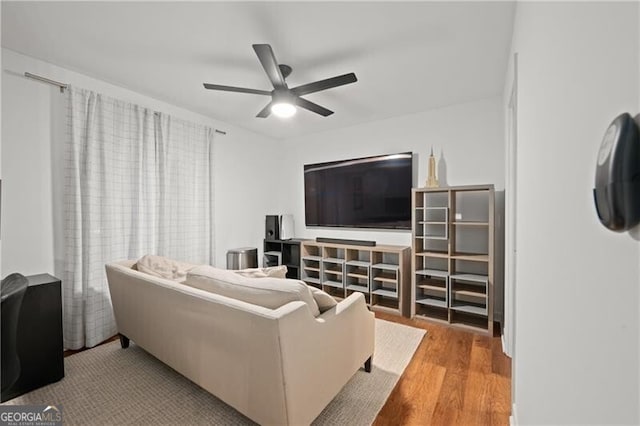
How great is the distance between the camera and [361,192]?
12.4 ft

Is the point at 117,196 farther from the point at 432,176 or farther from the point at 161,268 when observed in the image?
the point at 432,176

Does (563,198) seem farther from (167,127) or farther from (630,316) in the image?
(167,127)

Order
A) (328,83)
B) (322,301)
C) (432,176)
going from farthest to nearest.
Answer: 1. (432,176)
2. (328,83)
3. (322,301)

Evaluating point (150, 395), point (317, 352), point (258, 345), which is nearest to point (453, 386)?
point (317, 352)

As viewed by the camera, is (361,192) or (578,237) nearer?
(578,237)

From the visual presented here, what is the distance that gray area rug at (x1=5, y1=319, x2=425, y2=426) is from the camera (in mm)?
1629

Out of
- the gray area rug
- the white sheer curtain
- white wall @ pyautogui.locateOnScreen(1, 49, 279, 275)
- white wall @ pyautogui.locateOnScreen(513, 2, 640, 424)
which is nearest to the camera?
white wall @ pyautogui.locateOnScreen(513, 2, 640, 424)

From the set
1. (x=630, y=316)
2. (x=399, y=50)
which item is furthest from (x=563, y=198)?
(x=399, y=50)

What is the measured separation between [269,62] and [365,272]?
2.76 meters

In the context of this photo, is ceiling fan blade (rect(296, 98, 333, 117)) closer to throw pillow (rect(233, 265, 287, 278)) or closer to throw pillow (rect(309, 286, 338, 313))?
throw pillow (rect(233, 265, 287, 278))

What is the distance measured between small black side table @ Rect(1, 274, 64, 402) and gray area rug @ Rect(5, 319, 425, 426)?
8 cm

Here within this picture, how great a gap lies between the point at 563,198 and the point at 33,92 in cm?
349

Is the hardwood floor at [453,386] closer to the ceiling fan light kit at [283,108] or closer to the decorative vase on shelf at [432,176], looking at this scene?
the decorative vase on shelf at [432,176]

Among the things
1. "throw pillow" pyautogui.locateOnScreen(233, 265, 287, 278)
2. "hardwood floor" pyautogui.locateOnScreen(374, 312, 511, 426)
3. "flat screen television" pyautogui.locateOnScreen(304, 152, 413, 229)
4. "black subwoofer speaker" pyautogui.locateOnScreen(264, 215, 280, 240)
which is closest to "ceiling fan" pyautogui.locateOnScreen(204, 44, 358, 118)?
"throw pillow" pyautogui.locateOnScreen(233, 265, 287, 278)
